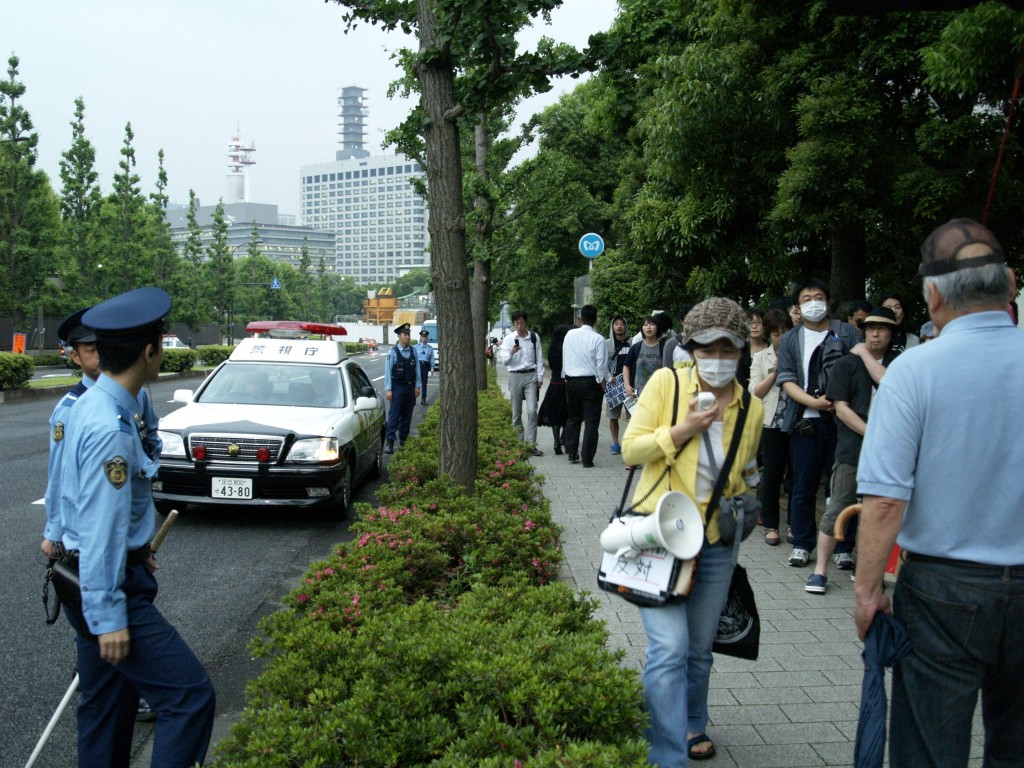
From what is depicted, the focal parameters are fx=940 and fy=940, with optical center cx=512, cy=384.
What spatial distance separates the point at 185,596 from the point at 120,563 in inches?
144

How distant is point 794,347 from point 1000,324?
4.05 m

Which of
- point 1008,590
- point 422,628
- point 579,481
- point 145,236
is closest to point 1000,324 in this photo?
point 1008,590

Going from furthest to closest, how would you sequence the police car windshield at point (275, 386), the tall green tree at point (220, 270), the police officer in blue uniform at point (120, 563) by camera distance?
1. the tall green tree at point (220, 270)
2. the police car windshield at point (275, 386)
3. the police officer in blue uniform at point (120, 563)

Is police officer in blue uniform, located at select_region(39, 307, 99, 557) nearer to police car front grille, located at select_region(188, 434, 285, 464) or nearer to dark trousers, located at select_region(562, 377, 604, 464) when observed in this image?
police car front grille, located at select_region(188, 434, 285, 464)

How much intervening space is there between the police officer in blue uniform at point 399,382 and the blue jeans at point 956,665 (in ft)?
35.5

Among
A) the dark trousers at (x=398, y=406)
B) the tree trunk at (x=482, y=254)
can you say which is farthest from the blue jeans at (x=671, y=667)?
the tree trunk at (x=482, y=254)

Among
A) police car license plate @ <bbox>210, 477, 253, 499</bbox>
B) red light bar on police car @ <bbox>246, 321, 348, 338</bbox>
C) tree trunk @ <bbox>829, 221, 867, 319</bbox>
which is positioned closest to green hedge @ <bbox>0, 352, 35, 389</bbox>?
red light bar on police car @ <bbox>246, 321, 348, 338</bbox>

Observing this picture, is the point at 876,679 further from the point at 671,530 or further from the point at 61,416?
the point at 61,416

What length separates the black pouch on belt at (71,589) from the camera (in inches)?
111

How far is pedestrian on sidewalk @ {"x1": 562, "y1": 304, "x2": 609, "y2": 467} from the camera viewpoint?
37.0ft

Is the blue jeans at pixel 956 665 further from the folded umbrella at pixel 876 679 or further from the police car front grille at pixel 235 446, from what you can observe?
the police car front grille at pixel 235 446

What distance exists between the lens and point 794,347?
256 inches

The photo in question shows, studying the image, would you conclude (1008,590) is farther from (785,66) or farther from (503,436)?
Result: (503,436)

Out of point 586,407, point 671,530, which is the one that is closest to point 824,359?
point 671,530
